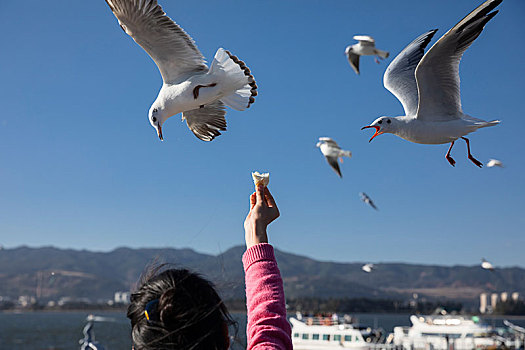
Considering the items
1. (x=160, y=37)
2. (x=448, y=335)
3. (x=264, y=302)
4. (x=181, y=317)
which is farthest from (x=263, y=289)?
(x=448, y=335)

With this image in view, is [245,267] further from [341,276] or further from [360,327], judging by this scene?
[341,276]

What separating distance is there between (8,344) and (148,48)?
2330 inches

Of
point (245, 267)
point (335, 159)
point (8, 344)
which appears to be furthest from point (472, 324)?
point (8, 344)

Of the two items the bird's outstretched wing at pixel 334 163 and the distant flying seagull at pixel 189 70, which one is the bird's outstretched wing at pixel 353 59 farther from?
the distant flying seagull at pixel 189 70

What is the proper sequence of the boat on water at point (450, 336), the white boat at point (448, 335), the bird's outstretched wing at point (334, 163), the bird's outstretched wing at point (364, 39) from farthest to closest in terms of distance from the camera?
1. the white boat at point (448, 335)
2. the boat on water at point (450, 336)
3. the bird's outstretched wing at point (334, 163)
4. the bird's outstretched wing at point (364, 39)

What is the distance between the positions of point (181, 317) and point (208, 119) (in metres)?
1.78

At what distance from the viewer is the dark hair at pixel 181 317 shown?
1.11 metres

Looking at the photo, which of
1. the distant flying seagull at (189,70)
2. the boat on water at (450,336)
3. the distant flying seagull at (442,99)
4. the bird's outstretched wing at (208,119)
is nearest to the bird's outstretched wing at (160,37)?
the distant flying seagull at (189,70)

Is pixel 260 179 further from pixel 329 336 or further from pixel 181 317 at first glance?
pixel 329 336

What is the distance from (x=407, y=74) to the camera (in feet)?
10.1

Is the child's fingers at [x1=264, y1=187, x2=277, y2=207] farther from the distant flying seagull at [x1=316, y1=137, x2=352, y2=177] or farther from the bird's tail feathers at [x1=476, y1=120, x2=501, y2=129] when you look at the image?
the distant flying seagull at [x1=316, y1=137, x2=352, y2=177]

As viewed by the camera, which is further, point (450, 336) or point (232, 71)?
point (450, 336)

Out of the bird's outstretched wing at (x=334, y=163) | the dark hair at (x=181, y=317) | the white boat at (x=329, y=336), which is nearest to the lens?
the dark hair at (x=181, y=317)

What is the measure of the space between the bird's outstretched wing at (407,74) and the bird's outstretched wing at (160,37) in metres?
0.92
